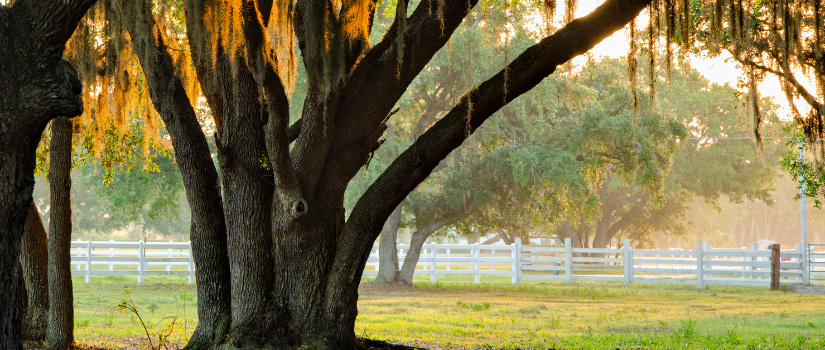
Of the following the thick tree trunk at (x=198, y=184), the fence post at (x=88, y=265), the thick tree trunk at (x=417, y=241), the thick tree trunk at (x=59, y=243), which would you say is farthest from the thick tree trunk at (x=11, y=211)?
the fence post at (x=88, y=265)

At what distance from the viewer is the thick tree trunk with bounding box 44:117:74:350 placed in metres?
6.84

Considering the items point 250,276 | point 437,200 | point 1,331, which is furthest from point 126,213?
point 1,331

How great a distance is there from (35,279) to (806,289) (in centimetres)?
1775

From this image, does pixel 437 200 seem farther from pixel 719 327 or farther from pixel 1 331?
pixel 1 331

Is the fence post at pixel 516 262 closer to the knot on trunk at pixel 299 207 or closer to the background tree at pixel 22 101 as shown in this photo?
the knot on trunk at pixel 299 207

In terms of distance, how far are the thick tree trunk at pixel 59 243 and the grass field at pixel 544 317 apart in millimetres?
1090

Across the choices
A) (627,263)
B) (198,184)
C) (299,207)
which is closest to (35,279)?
(198,184)

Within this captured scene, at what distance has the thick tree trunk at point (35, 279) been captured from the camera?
701 centimetres

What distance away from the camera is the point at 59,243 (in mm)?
6844

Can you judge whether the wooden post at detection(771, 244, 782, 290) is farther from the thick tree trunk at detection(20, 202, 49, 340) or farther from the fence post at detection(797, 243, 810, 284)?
the thick tree trunk at detection(20, 202, 49, 340)

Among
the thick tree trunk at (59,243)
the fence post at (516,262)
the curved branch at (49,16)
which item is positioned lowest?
the fence post at (516,262)

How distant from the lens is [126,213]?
60.6 ft

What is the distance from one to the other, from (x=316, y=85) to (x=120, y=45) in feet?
8.43

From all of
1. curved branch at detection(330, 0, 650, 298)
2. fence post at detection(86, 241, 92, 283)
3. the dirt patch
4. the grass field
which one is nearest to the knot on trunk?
curved branch at detection(330, 0, 650, 298)
